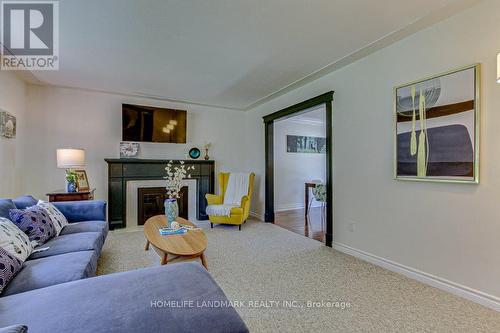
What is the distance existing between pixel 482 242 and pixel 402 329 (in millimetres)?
1021

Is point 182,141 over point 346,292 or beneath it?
over

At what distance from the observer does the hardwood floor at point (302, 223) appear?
3888 mm

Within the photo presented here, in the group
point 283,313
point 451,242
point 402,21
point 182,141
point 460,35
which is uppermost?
point 402,21

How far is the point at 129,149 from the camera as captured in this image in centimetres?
438

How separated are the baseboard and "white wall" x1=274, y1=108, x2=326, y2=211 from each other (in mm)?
2991

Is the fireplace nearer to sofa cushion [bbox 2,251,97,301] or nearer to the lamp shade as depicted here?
the lamp shade

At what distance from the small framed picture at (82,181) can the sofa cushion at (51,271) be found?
2285 mm

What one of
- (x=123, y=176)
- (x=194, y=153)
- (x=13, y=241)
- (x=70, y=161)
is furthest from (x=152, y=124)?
(x=13, y=241)

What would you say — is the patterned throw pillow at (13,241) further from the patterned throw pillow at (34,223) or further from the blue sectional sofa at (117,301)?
the patterned throw pillow at (34,223)

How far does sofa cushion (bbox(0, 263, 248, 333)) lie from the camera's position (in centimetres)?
94

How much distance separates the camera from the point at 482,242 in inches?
74.5

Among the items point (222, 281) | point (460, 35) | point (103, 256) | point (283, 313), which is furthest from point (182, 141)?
point (460, 35)

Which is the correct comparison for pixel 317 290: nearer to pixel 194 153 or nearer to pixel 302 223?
pixel 302 223

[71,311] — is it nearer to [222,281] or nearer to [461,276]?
[222,281]
